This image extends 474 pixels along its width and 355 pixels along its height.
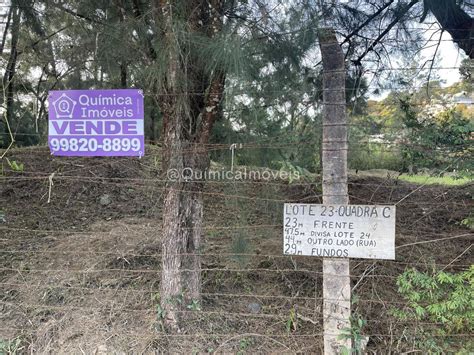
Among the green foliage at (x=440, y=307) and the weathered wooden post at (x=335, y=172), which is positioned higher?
the weathered wooden post at (x=335, y=172)

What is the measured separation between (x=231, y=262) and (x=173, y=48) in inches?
75.2

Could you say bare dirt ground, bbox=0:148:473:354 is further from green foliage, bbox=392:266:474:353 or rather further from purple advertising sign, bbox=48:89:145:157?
purple advertising sign, bbox=48:89:145:157

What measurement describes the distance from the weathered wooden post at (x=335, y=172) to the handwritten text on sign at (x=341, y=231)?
0.06 m

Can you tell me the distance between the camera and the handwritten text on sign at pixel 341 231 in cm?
218

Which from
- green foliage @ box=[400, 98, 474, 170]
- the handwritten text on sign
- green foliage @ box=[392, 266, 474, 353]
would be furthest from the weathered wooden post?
Answer: green foliage @ box=[400, 98, 474, 170]

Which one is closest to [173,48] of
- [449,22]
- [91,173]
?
[449,22]

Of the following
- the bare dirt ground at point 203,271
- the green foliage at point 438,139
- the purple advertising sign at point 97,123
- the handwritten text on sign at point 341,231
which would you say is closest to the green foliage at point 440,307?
the bare dirt ground at point 203,271

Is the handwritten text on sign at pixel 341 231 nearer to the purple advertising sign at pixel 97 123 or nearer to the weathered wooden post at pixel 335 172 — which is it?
the weathered wooden post at pixel 335 172

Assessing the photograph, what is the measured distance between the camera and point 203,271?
344 cm

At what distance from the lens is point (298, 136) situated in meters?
3.06

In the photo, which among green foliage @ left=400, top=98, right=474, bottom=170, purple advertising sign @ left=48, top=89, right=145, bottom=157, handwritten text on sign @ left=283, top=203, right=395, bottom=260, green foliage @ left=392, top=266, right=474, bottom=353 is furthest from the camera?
green foliage @ left=400, top=98, right=474, bottom=170

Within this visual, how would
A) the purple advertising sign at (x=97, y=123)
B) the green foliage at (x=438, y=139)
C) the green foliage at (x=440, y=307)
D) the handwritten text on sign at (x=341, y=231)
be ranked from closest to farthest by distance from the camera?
the handwritten text on sign at (x=341, y=231) < the green foliage at (x=440, y=307) < the purple advertising sign at (x=97, y=123) < the green foliage at (x=438, y=139)

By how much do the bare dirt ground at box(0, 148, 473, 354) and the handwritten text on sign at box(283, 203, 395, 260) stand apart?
0.42m

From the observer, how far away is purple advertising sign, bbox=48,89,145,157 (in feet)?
8.45
